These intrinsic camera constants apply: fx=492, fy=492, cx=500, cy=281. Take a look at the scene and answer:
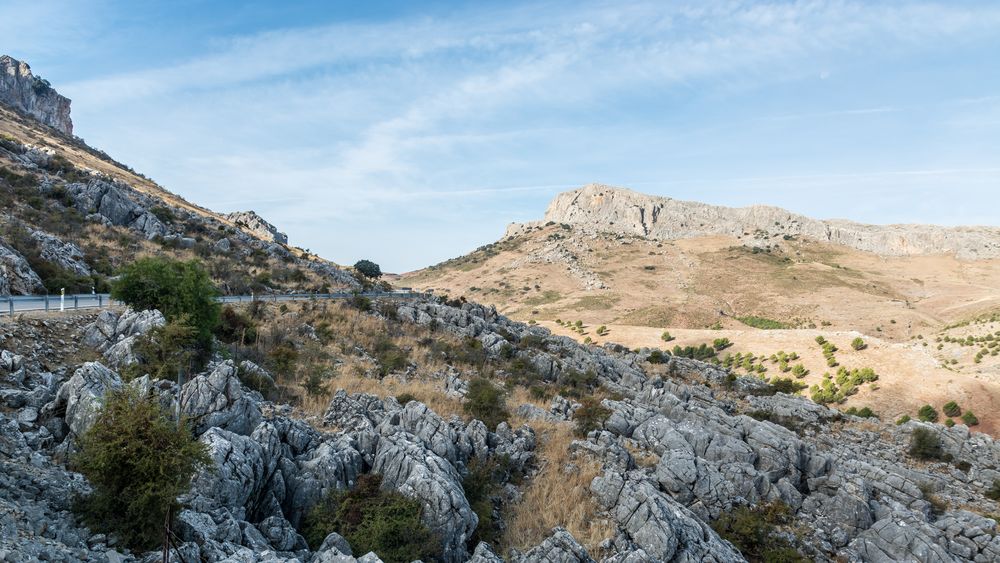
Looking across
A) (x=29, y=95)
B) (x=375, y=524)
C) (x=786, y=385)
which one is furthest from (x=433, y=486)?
(x=29, y=95)

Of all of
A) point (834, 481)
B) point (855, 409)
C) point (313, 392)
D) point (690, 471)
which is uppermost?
point (313, 392)

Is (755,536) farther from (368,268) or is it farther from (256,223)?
(256,223)

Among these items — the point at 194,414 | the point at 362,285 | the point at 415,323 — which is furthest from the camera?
the point at 362,285

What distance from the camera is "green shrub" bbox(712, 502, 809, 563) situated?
1258cm

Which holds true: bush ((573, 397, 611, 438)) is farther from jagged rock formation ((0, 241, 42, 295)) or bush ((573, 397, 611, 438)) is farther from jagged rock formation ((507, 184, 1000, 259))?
jagged rock formation ((507, 184, 1000, 259))

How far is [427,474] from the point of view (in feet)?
36.6

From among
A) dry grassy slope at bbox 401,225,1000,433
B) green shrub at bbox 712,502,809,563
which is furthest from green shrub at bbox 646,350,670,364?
green shrub at bbox 712,502,809,563

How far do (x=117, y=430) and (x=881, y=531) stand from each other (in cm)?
1908

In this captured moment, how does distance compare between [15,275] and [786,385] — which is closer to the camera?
[15,275]

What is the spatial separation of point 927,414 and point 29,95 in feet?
476

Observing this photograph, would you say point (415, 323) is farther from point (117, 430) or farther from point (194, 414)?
point (117, 430)

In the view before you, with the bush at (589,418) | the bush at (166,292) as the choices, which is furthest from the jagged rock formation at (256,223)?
the bush at (589,418)

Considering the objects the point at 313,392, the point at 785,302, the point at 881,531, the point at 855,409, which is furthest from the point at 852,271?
the point at 313,392

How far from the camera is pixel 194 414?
38.2ft
